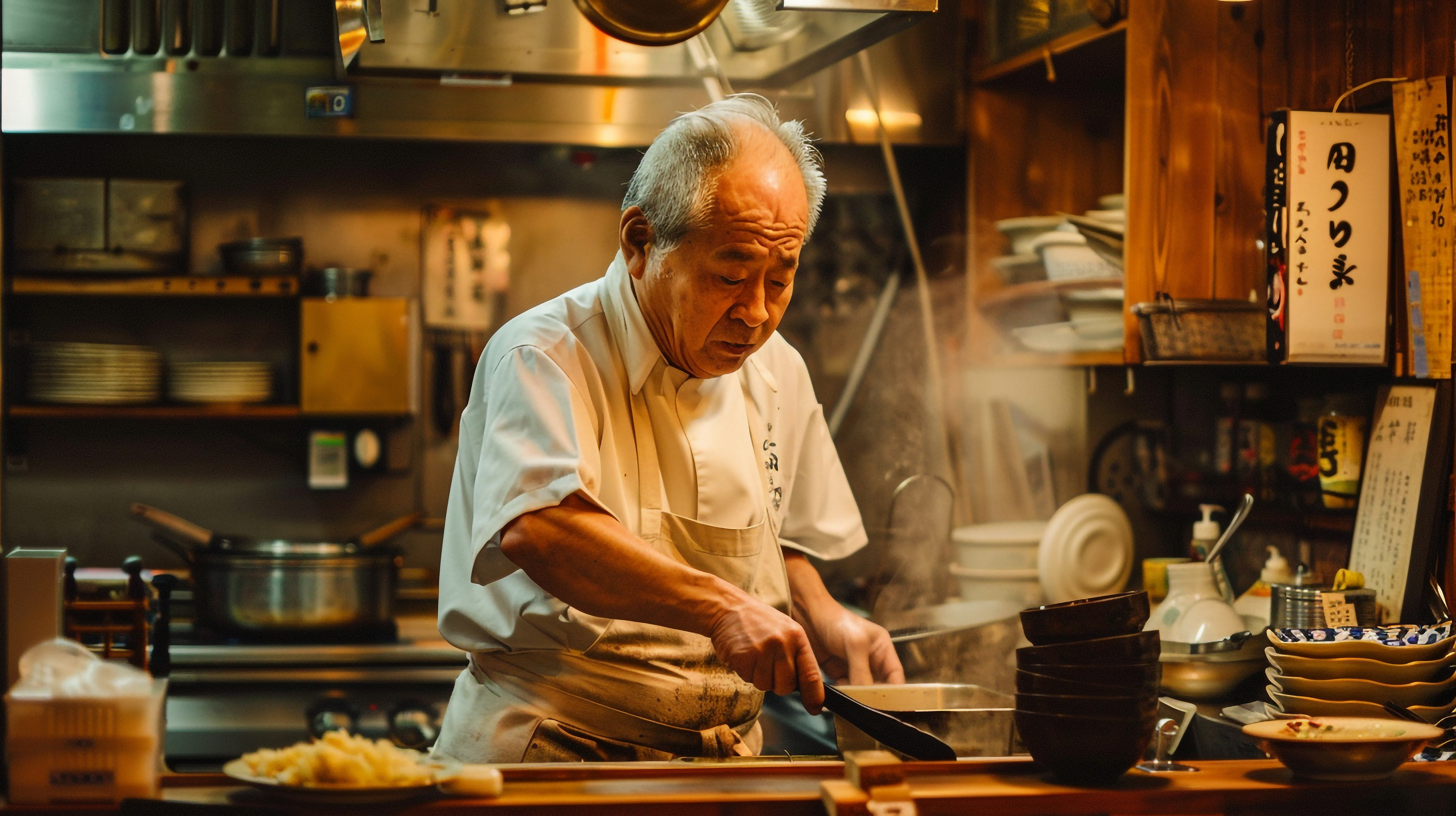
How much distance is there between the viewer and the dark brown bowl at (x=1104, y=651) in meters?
1.38

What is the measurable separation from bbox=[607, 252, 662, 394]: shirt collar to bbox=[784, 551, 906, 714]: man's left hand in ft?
1.71

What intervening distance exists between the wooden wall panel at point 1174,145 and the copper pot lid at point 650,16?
1.29 meters

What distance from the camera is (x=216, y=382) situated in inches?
149

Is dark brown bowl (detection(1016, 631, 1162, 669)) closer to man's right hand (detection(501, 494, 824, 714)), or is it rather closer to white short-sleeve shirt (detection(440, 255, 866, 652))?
man's right hand (detection(501, 494, 824, 714))

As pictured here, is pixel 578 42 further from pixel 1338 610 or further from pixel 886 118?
pixel 1338 610

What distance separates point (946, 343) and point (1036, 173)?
573mm

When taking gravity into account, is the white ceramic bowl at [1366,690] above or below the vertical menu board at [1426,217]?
below

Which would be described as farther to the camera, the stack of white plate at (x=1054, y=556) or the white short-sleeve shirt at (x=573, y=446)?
the stack of white plate at (x=1054, y=556)

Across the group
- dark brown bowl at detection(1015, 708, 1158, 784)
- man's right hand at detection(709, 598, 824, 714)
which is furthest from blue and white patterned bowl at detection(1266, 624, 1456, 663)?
man's right hand at detection(709, 598, 824, 714)

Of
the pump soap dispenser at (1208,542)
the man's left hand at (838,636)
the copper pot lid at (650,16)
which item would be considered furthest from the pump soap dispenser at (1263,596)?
the copper pot lid at (650,16)

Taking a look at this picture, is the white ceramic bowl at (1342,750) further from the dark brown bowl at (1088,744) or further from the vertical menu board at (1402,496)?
the vertical menu board at (1402,496)

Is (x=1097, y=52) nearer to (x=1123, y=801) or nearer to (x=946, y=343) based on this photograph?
(x=946, y=343)

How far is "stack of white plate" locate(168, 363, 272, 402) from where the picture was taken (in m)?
3.78

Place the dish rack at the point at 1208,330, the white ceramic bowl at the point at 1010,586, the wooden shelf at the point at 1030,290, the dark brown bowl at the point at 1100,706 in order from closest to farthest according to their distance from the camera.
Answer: the dark brown bowl at the point at 1100,706, the dish rack at the point at 1208,330, the wooden shelf at the point at 1030,290, the white ceramic bowl at the point at 1010,586
